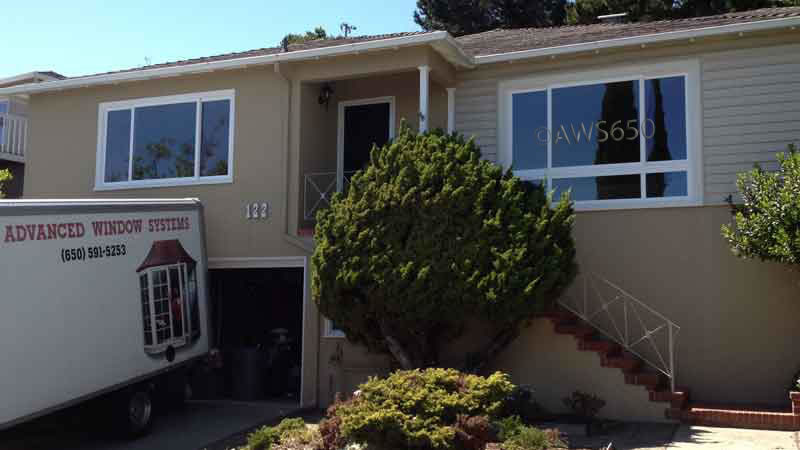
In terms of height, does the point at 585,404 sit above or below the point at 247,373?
above

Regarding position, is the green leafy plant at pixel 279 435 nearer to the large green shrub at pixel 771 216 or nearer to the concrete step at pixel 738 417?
the concrete step at pixel 738 417

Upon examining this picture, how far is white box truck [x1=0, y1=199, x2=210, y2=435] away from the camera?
7.94 metres

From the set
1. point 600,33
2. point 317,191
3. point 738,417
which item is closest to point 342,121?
point 317,191

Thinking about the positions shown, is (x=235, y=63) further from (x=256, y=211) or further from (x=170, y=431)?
(x=170, y=431)

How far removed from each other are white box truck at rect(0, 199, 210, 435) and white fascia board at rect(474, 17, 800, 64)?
5.42 meters

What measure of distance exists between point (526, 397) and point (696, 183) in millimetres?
3845

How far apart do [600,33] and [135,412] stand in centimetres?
891

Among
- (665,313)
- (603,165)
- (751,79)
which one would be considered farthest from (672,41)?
(665,313)

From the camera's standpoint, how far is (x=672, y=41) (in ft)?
35.2

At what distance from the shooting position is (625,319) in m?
10.6

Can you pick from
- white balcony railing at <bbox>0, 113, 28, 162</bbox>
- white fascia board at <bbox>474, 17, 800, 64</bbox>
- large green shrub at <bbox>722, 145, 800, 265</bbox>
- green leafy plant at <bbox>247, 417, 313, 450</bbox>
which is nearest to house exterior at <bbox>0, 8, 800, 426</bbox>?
white fascia board at <bbox>474, 17, 800, 64</bbox>

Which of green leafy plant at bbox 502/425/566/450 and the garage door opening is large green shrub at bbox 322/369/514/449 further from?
the garage door opening

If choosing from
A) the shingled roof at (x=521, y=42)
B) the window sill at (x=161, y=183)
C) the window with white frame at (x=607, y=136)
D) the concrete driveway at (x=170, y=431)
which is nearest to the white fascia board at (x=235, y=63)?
the shingled roof at (x=521, y=42)

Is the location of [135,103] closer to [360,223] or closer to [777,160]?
[360,223]
